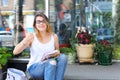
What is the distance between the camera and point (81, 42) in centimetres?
723

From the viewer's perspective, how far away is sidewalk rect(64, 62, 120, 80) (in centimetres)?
603

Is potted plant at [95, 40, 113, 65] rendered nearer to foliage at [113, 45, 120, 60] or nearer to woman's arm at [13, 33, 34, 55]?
foliage at [113, 45, 120, 60]

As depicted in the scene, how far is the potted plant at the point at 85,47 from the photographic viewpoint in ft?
23.5

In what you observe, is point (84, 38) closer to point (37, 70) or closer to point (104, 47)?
point (104, 47)

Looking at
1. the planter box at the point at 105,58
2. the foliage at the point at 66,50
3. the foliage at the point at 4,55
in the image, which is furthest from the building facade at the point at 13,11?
the foliage at the point at 4,55

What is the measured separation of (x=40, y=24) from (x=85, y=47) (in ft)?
8.28

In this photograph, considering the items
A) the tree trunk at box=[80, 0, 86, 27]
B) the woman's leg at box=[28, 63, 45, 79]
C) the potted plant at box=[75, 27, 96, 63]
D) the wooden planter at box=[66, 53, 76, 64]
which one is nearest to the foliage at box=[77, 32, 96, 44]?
the potted plant at box=[75, 27, 96, 63]

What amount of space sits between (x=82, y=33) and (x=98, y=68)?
0.84 meters

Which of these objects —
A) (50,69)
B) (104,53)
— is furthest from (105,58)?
(50,69)

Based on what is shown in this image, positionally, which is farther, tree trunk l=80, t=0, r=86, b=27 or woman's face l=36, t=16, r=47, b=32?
tree trunk l=80, t=0, r=86, b=27

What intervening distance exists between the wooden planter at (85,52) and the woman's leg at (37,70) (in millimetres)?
2577

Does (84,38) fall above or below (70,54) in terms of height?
above

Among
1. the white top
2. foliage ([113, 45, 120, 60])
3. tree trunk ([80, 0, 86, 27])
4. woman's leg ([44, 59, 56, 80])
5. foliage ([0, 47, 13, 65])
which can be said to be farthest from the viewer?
tree trunk ([80, 0, 86, 27])

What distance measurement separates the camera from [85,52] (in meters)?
7.14
